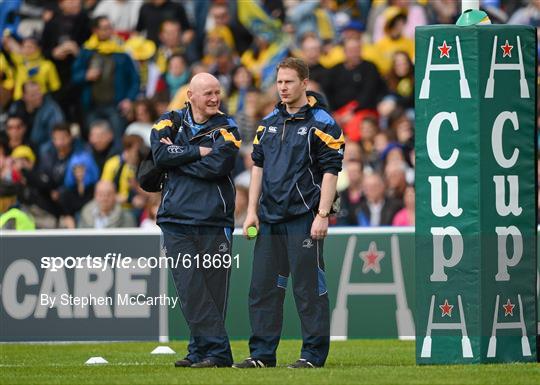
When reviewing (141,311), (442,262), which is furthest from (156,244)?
(442,262)

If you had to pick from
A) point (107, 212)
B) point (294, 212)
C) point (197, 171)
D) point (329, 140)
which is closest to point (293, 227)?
point (294, 212)

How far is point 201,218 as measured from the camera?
449 inches

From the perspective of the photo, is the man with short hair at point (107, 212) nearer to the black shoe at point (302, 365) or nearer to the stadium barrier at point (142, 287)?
the stadium barrier at point (142, 287)

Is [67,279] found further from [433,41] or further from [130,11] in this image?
[130,11]

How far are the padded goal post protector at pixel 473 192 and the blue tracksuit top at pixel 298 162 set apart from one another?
669 mm

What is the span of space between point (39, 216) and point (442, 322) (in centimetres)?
945

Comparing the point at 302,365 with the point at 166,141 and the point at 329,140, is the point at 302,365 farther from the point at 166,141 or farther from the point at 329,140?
the point at 166,141

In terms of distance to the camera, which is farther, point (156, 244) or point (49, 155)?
point (49, 155)

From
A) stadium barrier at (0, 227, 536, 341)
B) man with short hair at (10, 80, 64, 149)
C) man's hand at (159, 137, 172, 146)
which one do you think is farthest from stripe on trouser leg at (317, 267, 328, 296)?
man with short hair at (10, 80, 64, 149)

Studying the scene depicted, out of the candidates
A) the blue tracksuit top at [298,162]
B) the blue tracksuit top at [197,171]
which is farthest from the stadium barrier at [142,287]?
the blue tracksuit top at [298,162]

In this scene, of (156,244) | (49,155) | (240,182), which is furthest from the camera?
(49,155)

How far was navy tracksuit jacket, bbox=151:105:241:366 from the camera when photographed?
11398mm

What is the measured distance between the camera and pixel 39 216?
19.6m

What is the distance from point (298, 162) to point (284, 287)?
955mm
